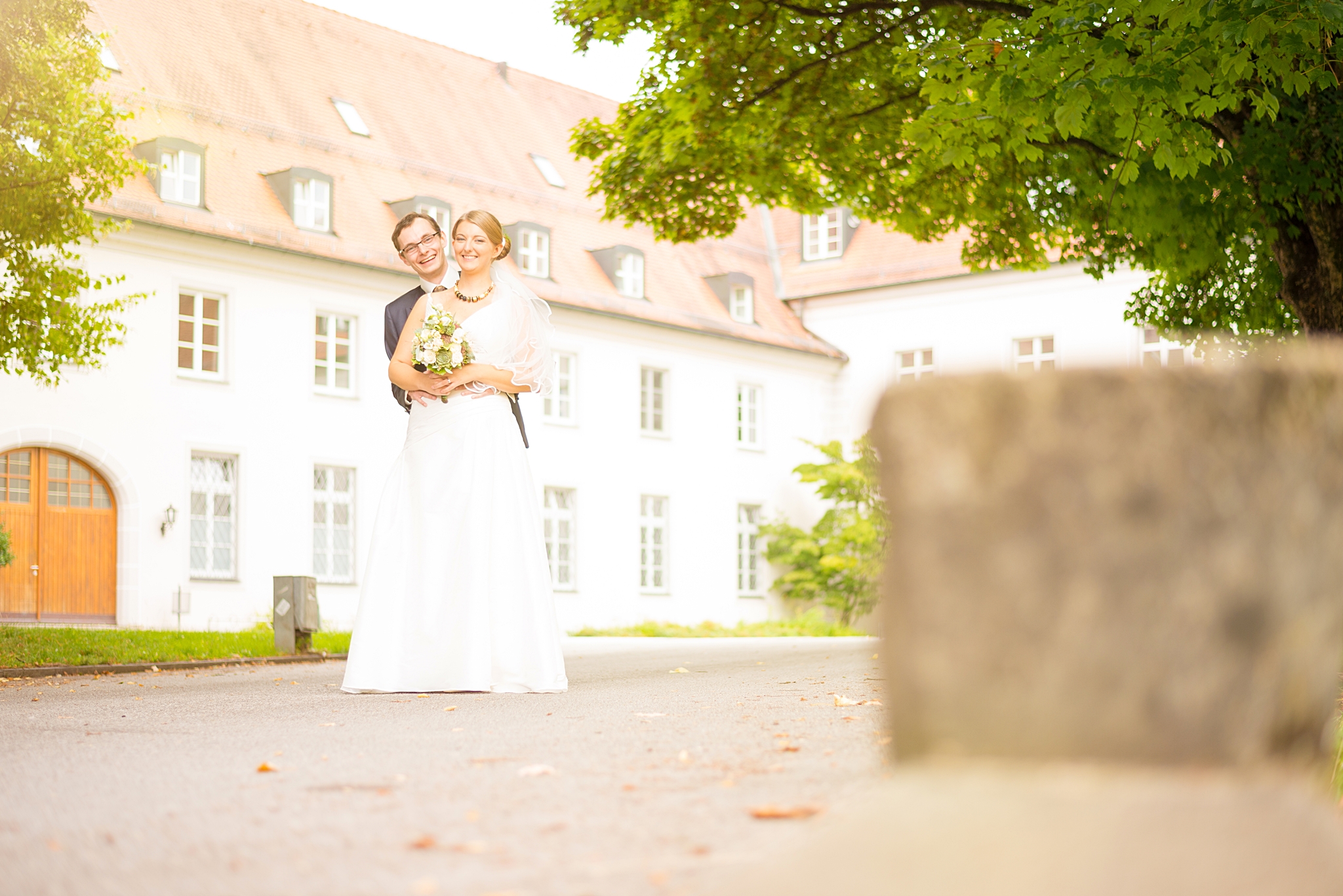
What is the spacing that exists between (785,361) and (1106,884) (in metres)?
35.3

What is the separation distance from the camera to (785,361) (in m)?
37.3

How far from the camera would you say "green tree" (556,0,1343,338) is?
946 centimetres

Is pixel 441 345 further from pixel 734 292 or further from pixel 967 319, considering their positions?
pixel 967 319

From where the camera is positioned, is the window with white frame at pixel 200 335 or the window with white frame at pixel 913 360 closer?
the window with white frame at pixel 200 335

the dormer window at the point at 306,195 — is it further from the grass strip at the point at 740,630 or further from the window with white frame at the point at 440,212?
the grass strip at the point at 740,630

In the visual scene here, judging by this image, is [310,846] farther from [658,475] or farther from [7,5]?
[658,475]

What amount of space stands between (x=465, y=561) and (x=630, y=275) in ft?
89.5

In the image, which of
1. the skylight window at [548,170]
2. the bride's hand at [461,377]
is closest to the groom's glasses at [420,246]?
the bride's hand at [461,377]

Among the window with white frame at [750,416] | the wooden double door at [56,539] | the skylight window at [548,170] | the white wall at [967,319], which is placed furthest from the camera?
the window with white frame at [750,416]

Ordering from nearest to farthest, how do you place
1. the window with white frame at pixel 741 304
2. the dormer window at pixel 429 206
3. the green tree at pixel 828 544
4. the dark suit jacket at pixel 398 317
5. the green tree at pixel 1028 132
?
the dark suit jacket at pixel 398 317
the green tree at pixel 1028 132
the dormer window at pixel 429 206
the green tree at pixel 828 544
the window with white frame at pixel 741 304

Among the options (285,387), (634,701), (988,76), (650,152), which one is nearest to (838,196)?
(650,152)

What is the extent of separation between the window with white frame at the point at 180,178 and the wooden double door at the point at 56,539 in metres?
4.77

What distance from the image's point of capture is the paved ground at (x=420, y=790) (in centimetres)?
280

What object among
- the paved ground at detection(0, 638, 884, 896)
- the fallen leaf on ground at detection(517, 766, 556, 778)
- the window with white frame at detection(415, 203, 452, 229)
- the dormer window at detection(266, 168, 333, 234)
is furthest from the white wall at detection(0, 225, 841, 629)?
the fallen leaf on ground at detection(517, 766, 556, 778)
